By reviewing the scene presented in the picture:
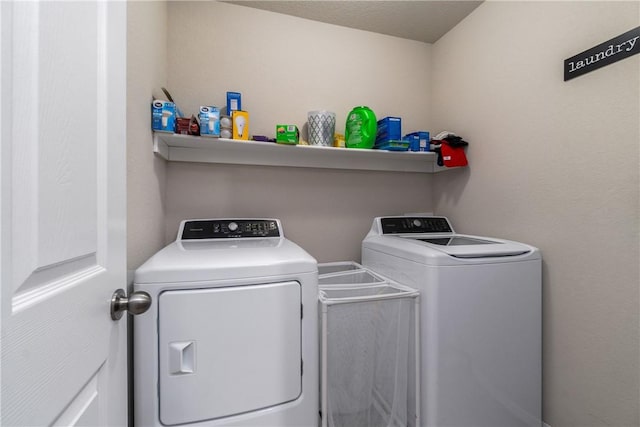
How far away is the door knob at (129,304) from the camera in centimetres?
66

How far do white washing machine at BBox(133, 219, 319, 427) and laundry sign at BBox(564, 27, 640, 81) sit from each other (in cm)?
164

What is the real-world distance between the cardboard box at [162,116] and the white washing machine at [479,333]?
4.88ft

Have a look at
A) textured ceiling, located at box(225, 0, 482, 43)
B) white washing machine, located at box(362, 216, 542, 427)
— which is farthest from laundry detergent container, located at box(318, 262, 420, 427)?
textured ceiling, located at box(225, 0, 482, 43)

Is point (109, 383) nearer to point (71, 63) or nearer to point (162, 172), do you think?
point (71, 63)

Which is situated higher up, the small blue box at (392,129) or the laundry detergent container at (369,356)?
the small blue box at (392,129)

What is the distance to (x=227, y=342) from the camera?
42.6 inches

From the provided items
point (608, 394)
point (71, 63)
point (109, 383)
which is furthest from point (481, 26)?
point (109, 383)

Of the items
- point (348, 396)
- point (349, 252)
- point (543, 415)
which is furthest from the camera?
point (349, 252)

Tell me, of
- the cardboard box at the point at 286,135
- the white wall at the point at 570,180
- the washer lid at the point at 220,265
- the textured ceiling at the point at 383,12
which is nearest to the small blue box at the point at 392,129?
the white wall at the point at 570,180

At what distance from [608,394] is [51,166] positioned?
7.05 feet

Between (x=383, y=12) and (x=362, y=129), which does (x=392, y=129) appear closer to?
(x=362, y=129)

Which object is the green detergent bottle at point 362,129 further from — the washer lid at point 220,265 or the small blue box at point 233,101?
the washer lid at point 220,265

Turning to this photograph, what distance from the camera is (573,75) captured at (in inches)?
Answer: 55.3

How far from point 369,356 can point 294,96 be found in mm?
1811
